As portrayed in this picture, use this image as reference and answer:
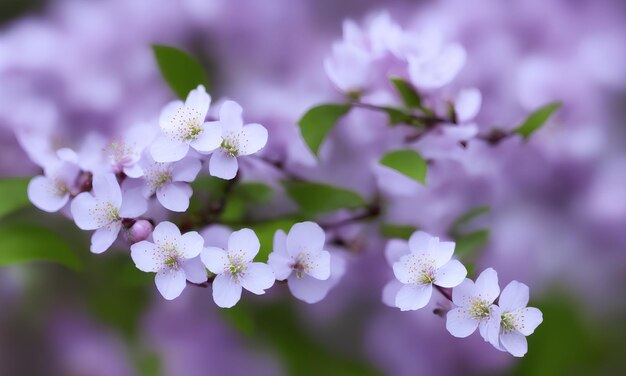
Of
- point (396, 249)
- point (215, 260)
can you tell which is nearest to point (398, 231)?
point (396, 249)

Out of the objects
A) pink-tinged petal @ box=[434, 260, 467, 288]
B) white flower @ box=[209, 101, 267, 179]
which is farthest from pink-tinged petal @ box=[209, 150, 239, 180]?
pink-tinged petal @ box=[434, 260, 467, 288]

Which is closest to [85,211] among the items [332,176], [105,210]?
[105,210]

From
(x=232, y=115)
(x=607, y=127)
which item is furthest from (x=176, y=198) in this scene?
(x=607, y=127)

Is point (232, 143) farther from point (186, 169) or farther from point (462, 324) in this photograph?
point (462, 324)

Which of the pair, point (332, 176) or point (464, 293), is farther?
point (332, 176)

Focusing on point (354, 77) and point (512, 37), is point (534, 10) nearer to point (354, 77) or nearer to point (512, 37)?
point (512, 37)

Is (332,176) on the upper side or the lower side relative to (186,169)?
lower
